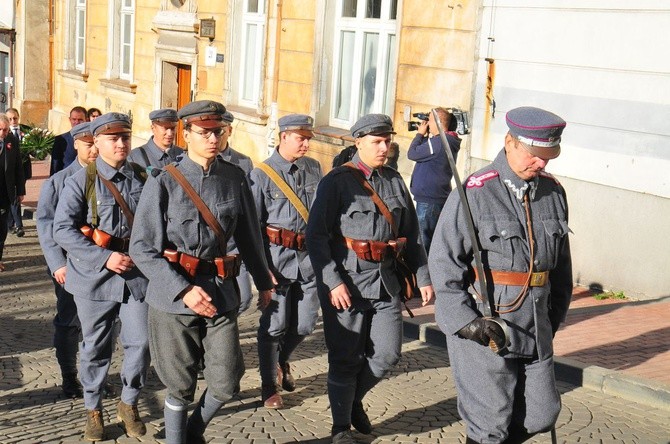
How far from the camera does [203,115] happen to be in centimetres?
554

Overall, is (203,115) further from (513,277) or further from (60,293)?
(60,293)

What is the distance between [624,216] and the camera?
11133 mm

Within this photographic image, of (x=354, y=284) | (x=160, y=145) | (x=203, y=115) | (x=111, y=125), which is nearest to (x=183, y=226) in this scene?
(x=203, y=115)

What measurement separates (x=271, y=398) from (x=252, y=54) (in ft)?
40.8

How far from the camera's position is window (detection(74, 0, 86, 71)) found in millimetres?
26938

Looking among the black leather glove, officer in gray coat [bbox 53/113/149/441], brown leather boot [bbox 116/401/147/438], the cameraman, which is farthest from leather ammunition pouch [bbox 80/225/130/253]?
the cameraman

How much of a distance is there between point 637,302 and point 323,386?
14.3 ft

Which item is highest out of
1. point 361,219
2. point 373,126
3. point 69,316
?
point 373,126

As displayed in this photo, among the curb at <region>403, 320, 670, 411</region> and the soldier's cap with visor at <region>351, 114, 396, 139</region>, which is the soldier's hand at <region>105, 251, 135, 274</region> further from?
the curb at <region>403, 320, 670, 411</region>

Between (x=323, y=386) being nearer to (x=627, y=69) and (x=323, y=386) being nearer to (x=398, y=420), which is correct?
(x=398, y=420)

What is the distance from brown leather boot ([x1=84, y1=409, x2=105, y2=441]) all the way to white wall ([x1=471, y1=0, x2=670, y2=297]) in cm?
626

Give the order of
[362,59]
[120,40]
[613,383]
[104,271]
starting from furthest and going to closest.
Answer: [120,40]
[362,59]
[613,383]
[104,271]

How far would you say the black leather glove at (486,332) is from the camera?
474 centimetres

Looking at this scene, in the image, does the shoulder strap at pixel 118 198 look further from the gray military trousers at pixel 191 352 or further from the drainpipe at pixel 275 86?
the drainpipe at pixel 275 86
